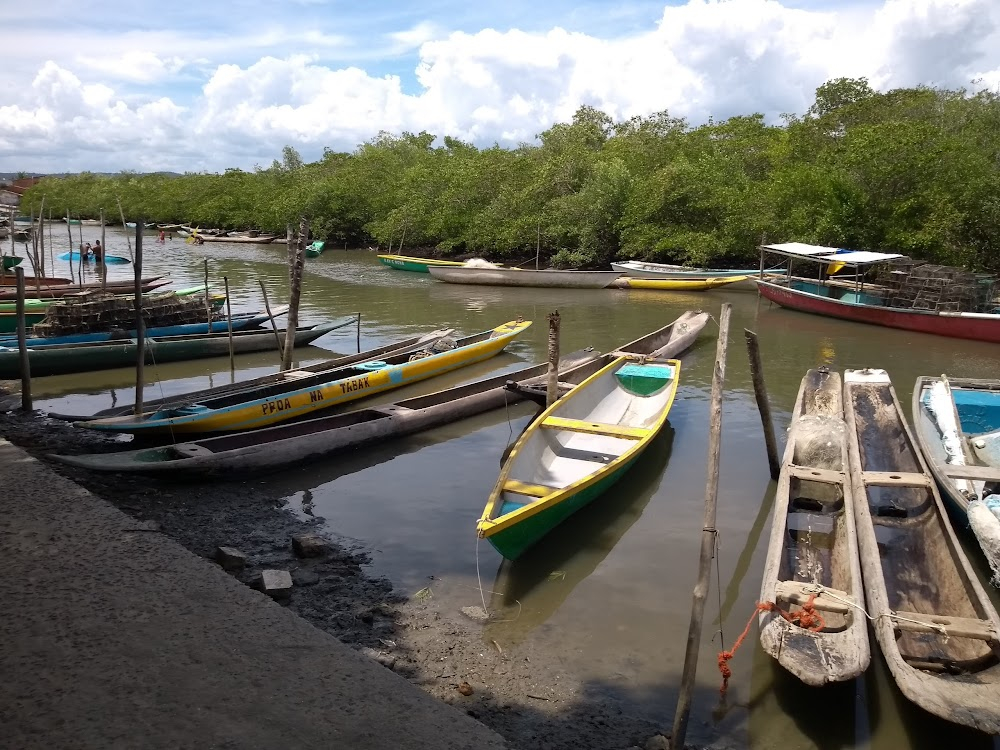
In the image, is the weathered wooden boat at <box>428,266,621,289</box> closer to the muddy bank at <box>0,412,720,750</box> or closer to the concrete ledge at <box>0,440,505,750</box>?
the muddy bank at <box>0,412,720,750</box>

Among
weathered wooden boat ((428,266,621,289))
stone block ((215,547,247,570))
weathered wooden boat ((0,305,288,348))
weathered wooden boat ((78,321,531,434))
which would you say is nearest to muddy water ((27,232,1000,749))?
weathered wooden boat ((78,321,531,434))

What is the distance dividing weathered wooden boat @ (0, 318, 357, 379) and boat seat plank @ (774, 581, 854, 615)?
10.8 m

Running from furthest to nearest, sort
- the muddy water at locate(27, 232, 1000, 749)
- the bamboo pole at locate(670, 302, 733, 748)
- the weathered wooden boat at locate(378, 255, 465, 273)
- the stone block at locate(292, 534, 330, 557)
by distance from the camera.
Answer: the weathered wooden boat at locate(378, 255, 465, 273)
the stone block at locate(292, 534, 330, 557)
the muddy water at locate(27, 232, 1000, 749)
the bamboo pole at locate(670, 302, 733, 748)

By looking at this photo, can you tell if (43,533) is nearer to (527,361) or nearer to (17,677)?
(17,677)

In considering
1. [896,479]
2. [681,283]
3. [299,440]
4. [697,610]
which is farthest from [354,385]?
[681,283]

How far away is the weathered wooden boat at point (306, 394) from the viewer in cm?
895

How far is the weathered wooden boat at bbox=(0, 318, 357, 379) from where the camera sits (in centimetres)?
1284

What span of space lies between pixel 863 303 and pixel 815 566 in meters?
14.9

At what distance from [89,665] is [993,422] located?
397 inches

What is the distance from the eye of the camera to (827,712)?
474 centimetres

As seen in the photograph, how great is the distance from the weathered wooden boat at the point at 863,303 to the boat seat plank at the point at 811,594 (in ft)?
45.7

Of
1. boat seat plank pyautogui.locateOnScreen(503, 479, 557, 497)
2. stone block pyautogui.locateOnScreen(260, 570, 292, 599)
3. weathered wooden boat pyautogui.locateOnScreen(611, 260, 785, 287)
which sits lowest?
stone block pyautogui.locateOnScreen(260, 570, 292, 599)

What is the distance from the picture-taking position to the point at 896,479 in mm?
6848

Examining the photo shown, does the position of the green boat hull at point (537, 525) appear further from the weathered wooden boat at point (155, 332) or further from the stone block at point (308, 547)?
the weathered wooden boat at point (155, 332)
